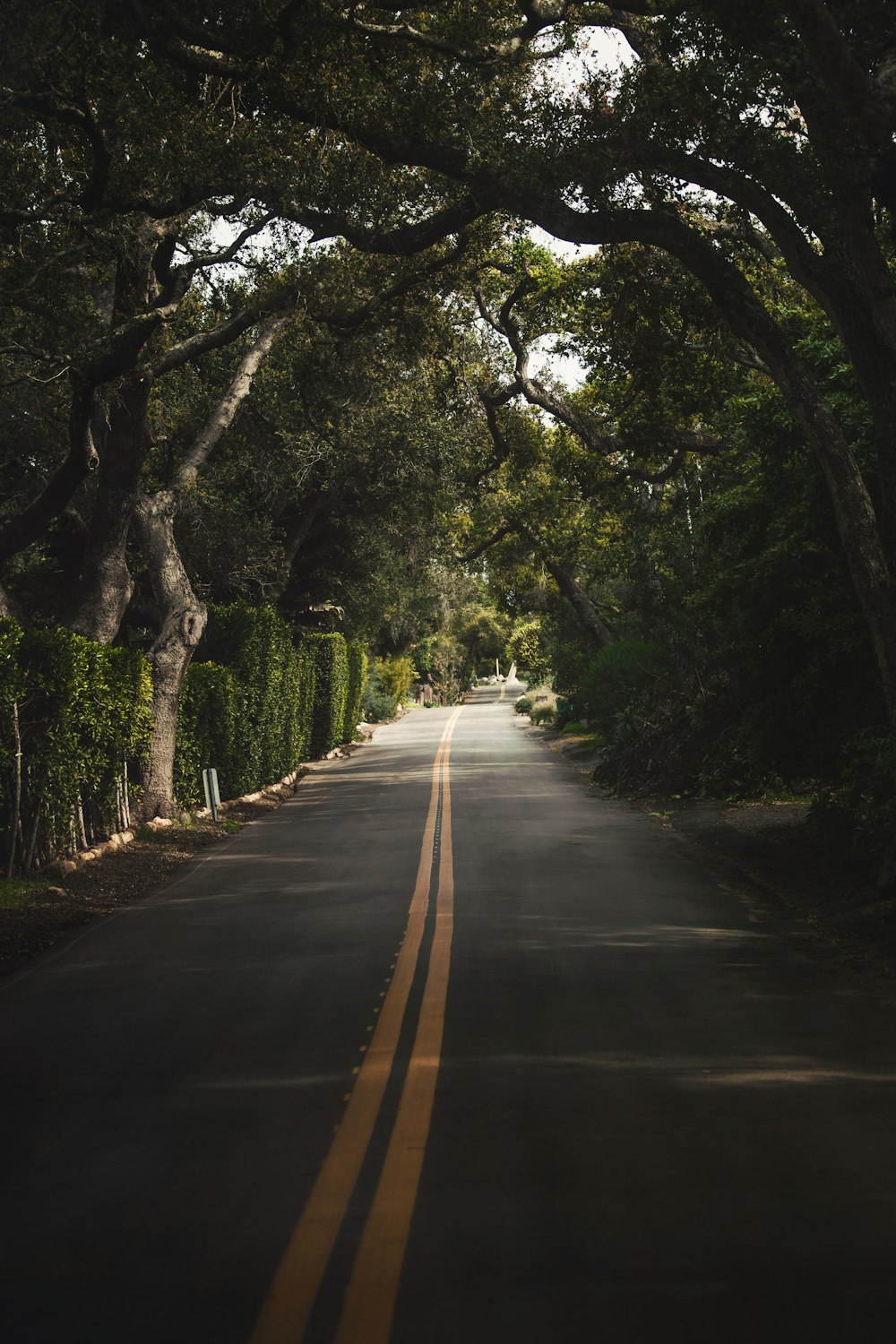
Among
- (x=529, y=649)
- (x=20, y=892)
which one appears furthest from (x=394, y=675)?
(x=20, y=892)

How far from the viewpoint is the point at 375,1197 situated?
15.8ft

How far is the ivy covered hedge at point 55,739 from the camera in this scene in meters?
13.2

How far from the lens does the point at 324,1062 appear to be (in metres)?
6.74

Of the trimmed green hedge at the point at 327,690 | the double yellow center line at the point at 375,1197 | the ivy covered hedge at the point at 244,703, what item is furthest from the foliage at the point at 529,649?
the double yellow center line at the point at 375,1197

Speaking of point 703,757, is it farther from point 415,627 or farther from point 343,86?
point 415,627

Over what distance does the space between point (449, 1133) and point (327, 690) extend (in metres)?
31.1

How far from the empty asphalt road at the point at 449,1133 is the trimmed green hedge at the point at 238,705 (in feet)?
32.7

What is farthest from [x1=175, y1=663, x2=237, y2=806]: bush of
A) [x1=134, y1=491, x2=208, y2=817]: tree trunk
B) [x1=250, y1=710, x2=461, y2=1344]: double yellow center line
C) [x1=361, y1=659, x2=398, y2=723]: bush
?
[x1=361, y1=659, x2=398, y2=723]: bush

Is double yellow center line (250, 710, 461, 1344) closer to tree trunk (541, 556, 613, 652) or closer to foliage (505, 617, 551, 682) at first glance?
tree trunk (541, 556, 613, 652)

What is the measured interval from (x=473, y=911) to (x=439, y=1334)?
7.66m

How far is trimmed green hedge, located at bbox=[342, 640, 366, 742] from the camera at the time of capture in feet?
141

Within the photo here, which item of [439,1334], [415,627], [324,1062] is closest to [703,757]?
[324,1062]

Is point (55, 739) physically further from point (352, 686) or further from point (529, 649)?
point (529, 649)

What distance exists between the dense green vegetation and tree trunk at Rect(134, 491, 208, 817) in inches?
3.0
